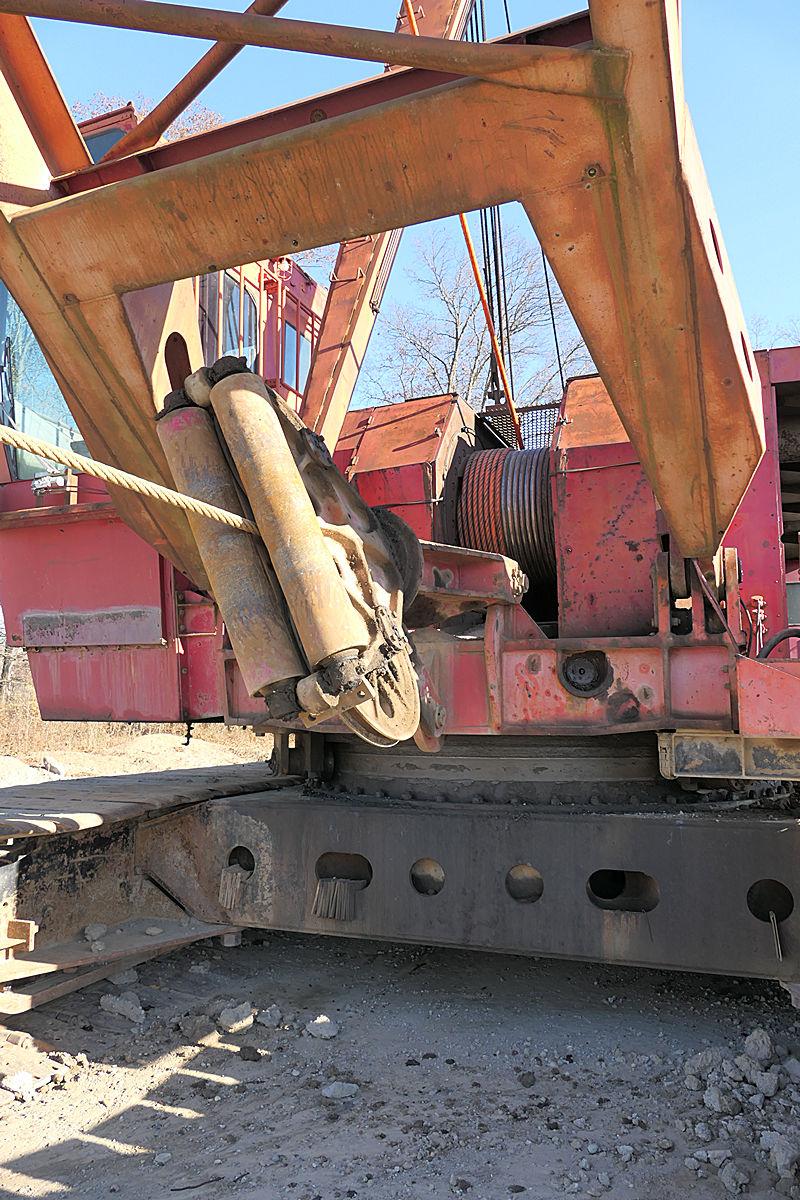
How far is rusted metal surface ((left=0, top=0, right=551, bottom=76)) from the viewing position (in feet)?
7.41

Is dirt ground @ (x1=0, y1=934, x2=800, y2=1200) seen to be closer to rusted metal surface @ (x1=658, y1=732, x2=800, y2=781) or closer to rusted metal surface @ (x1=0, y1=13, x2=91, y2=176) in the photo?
rusted metal surface @ (x1=658, y1=732, x2=800, y2=781)

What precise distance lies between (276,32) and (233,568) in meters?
1.39

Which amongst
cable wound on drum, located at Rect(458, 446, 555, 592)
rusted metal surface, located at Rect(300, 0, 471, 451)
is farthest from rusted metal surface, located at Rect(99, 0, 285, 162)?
cable wound on drum, located at Rect(458, 446, 555, 592)

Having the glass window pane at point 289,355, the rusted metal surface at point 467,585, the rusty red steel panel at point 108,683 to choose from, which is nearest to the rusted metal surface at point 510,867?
the rusty red steel panel at point 108,683

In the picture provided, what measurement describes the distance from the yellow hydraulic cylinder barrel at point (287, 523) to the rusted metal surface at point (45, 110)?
1005mm

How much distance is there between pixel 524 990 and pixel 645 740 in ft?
4.93

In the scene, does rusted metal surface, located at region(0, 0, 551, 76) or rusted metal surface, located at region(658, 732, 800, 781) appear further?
rusted metal surface, located at region(658, 732, 800, 781)

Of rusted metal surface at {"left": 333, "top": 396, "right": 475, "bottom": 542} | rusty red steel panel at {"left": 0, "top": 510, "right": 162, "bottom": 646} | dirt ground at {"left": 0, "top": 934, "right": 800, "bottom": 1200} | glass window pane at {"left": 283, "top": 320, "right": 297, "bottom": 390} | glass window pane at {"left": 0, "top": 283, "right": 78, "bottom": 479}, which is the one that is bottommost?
dirt ground at {"left": 0, "top": 934, "right": 800, "bottom": 1200}

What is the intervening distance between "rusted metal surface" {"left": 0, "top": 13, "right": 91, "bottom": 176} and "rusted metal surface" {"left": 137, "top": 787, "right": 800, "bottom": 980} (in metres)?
3.01

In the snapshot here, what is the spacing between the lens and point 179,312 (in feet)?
11.3

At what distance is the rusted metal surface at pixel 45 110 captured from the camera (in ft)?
9.59

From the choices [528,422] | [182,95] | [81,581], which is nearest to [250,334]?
[81,581]

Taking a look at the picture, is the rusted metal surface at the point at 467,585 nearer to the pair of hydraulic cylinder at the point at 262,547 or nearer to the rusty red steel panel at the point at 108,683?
the pair of hydraulic cylinder at the point at 262,547

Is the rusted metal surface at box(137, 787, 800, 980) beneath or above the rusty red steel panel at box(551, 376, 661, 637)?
beneath
